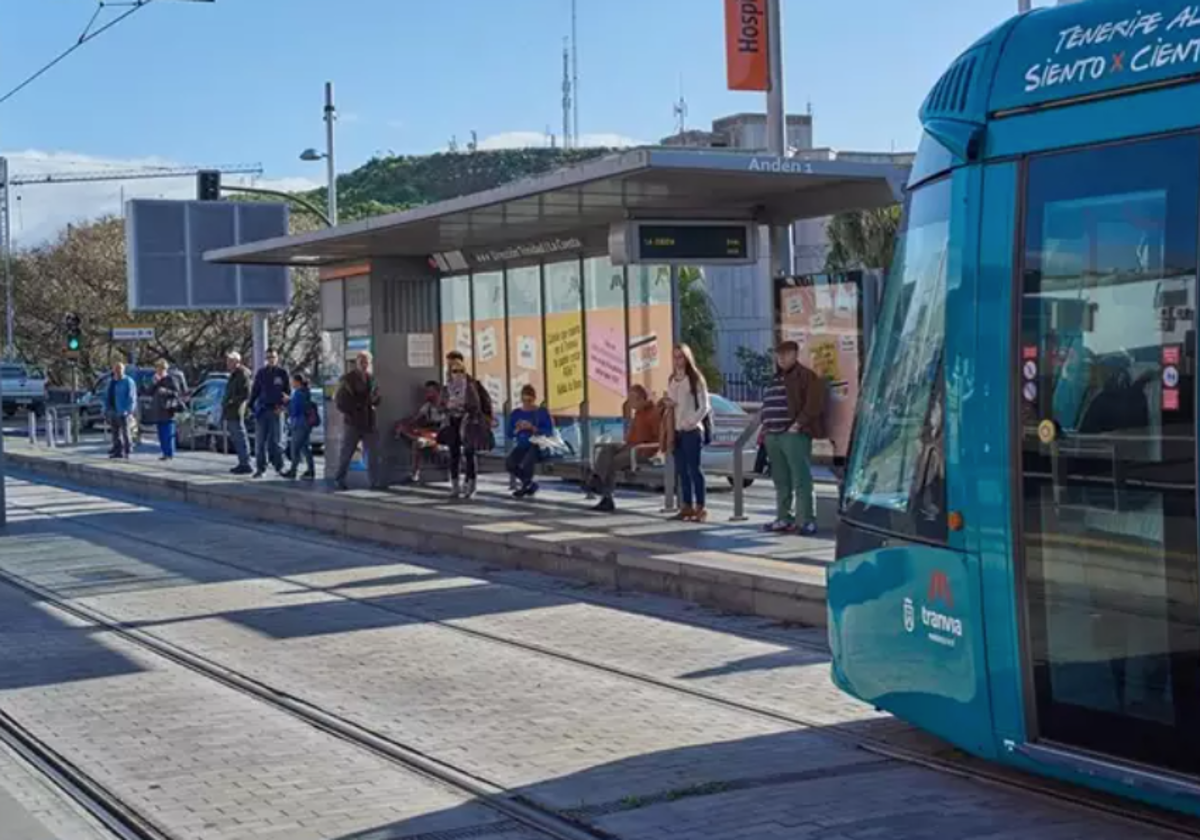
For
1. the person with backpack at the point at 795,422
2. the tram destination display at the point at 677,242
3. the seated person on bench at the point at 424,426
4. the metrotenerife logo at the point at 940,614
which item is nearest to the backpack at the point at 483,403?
the seated person on bench at the point at 424,426

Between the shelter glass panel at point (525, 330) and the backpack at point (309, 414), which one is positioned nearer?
the shelter glass panel at point (525, 330)

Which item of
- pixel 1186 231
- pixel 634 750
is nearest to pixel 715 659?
pixel 634 750

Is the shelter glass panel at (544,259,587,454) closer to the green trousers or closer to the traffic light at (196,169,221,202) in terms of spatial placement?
the green trousers

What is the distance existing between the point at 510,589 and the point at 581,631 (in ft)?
7.46

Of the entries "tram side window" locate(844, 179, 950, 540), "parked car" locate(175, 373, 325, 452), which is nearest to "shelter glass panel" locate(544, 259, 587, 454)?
"tram side window" locate(844, 179, 950, 540)

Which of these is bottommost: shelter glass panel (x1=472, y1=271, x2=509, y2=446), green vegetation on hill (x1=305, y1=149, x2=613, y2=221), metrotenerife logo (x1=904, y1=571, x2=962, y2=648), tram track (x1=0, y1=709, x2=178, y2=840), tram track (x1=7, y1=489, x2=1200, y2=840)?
tram track (x1=0, y1=709, x2=178, y2=840)

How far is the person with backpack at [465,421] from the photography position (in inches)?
740

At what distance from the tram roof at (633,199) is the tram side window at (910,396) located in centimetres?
621

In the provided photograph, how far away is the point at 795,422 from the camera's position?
1408 centimetres

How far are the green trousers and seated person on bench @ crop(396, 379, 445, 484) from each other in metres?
7.36

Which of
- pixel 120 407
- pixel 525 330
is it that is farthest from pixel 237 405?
pixel 120 407

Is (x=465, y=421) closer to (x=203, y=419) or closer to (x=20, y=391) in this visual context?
(x=203, y=419)

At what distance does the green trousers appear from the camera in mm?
14125

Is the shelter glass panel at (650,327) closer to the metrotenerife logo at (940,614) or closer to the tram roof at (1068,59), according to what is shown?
the tram roof at (1068,59)
